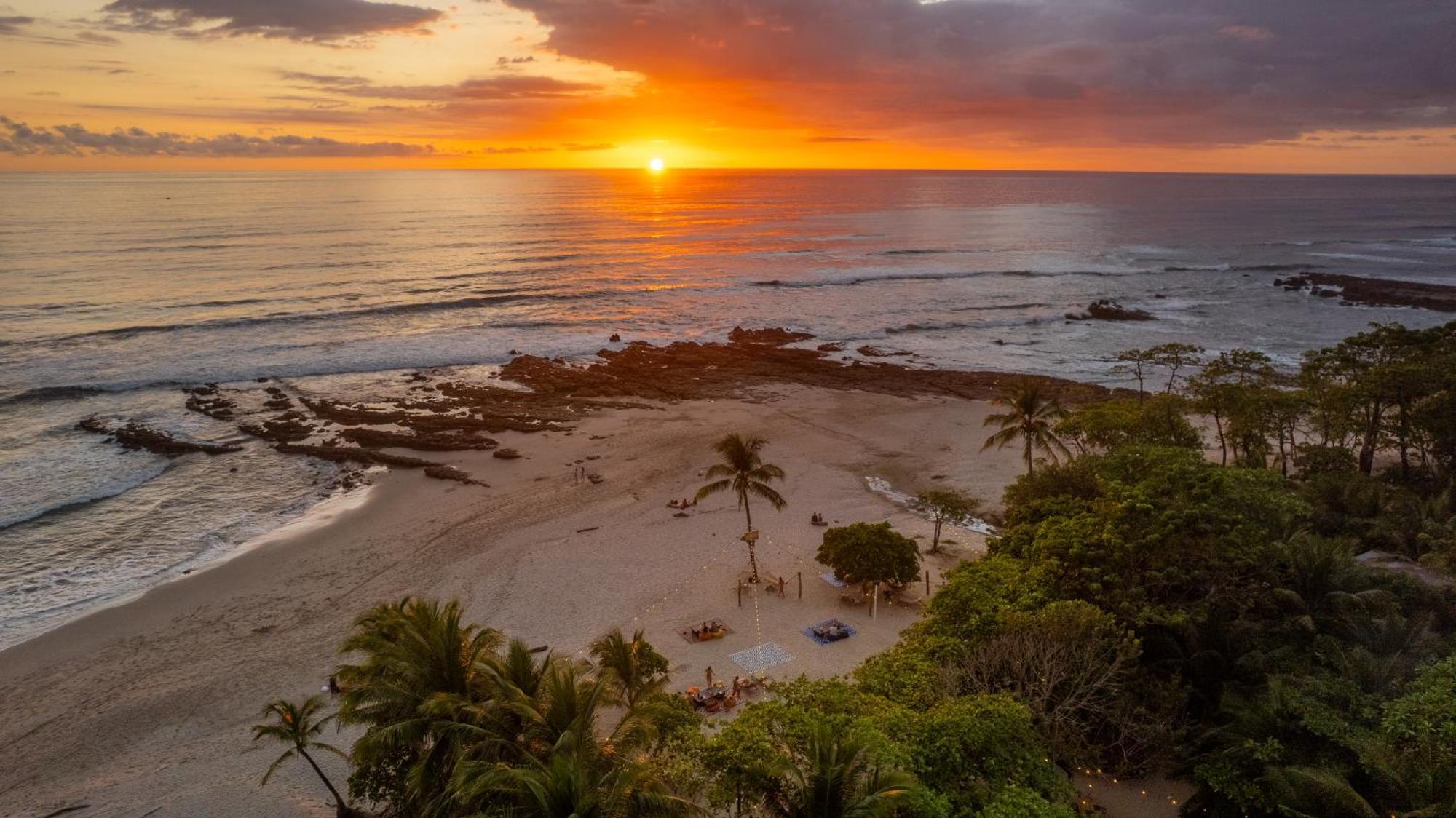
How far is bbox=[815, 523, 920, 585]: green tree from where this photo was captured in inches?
928

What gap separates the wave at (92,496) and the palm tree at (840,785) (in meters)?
34.3

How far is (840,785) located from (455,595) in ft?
60.8

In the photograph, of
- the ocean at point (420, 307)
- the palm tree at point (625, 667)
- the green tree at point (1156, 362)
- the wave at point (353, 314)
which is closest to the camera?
the palm tree at point (625, 667)

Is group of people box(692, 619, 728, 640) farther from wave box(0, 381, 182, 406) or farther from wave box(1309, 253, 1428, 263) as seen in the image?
wave box(1309, 253, 1428, 263)

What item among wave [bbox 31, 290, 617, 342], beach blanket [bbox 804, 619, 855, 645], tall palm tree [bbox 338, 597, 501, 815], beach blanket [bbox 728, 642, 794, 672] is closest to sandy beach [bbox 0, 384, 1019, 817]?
beach blanket [bbox 728, 642, 794, 672]

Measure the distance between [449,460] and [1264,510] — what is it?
32.5 metres

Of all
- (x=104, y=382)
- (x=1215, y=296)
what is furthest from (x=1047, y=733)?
(x=1215, y=296)

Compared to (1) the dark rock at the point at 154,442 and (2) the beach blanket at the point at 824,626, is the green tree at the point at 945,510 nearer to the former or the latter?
(2) the beach blanket at the point at 824,626

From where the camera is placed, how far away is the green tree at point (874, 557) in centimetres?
2358

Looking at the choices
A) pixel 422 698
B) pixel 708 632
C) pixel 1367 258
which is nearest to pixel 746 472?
pixel 708 632

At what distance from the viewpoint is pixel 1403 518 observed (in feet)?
74.1

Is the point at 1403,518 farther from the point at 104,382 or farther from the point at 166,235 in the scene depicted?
the point at 166,235

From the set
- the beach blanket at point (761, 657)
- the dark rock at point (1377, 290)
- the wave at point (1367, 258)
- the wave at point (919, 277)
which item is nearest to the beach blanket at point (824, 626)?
the beach blanket at point (761, 657)

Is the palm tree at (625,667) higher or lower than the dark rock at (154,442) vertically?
higher
